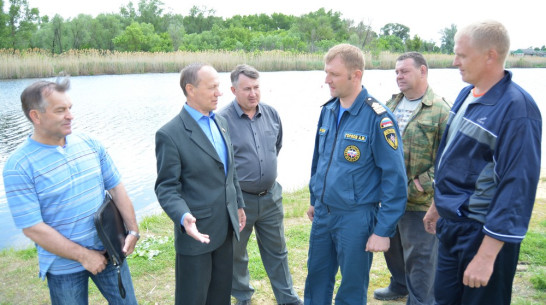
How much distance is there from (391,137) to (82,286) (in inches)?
82.4

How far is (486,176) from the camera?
2014 millimetres

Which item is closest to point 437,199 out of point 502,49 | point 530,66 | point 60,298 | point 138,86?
point 502,49

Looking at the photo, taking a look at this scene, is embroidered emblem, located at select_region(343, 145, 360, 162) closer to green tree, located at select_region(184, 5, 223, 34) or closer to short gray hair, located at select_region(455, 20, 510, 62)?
short gray hair, located at select_region(455, 20, 510, 62)

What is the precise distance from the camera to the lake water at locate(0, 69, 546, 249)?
869cm

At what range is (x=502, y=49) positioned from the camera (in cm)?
204

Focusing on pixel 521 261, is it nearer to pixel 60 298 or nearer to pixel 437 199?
pixel 437 199

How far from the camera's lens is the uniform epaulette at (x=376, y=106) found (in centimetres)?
258

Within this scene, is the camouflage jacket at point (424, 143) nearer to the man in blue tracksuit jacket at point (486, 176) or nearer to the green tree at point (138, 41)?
the man in blue tracksuit jacket at point (486, 176)

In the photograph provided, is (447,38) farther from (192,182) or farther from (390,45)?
(192,182)

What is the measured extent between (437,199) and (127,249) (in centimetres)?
190

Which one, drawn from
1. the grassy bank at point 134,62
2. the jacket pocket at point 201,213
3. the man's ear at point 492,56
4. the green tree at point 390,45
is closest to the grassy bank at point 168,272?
the jacket pocket at point 201,213

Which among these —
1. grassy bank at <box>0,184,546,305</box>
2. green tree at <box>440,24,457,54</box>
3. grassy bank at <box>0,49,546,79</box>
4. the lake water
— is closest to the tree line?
green tree at <box>440,24,457,54</box>

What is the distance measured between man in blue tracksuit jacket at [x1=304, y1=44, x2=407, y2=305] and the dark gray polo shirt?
78 centimetres

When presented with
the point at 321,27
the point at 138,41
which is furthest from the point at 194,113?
the point at 321,27
